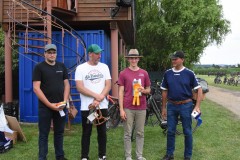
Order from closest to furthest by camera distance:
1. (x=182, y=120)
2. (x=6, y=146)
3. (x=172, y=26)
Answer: (x=182, y=120), (x=6, y=146), (x=172, y=26)

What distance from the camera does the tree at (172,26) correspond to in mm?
19422

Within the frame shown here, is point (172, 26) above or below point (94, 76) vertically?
above

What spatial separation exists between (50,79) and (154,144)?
2779mm

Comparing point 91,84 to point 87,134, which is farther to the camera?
point 87,134

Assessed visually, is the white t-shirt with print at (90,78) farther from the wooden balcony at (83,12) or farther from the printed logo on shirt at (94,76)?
the wooden balcony at (83,12)

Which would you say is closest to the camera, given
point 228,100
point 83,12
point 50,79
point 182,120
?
point 50,79

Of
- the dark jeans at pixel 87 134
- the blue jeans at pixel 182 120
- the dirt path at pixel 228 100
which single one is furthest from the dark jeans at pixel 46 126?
the dirt path at pixel 228 100

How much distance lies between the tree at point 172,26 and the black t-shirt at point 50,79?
14485 millimetres

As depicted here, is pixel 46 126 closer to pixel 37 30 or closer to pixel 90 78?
pixel 90 78

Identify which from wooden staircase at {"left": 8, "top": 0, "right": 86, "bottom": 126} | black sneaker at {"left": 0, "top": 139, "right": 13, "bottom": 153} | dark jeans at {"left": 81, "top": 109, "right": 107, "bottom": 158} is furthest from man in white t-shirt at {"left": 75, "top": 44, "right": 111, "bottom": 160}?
wooden staircase at {"left": 8, "top": 0, "right": 86, "bottom": 126}

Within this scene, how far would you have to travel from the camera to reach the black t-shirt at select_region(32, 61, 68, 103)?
16.3 feet

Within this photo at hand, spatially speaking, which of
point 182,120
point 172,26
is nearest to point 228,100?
point 172,26

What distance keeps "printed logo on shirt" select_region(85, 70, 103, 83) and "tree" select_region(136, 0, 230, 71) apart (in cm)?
1428

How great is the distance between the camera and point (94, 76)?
5125 mm
